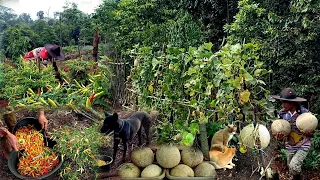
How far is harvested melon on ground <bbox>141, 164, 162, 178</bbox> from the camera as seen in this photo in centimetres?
200

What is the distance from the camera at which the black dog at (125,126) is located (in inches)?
70.7

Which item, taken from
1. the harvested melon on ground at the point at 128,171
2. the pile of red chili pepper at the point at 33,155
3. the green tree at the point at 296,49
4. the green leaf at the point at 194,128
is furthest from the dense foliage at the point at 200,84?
the green tree at the point at 296,49

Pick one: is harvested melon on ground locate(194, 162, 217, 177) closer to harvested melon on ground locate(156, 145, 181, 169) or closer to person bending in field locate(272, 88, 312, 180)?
harvested melon on ground locate(156, 145, 181, 169)

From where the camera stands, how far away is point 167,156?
2.02 metres

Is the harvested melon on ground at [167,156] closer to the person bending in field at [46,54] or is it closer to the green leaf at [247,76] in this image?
the green leaf at [247,76]

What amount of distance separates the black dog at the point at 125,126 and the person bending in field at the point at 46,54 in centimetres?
38

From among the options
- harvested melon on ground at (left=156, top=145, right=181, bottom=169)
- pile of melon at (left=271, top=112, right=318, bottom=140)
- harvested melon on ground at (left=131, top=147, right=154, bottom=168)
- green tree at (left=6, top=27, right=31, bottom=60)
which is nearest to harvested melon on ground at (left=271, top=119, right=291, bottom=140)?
pile of melon at (left=271, top=112, right=318, bottom=140)

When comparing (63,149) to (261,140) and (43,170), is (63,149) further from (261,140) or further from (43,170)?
(261,140)

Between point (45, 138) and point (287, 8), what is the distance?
4.82m

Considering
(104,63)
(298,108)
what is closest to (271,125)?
(298,108)

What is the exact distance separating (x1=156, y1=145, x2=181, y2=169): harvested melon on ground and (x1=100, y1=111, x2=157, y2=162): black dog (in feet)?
0.25

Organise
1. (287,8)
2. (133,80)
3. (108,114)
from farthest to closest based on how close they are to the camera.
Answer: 1. (287,8)
2. (133,80)
3. (108,114)

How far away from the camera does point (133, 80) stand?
7.38 feet

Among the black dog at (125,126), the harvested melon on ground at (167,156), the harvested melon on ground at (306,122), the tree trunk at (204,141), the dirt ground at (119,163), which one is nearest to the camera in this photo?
the black dog at (125,126)
